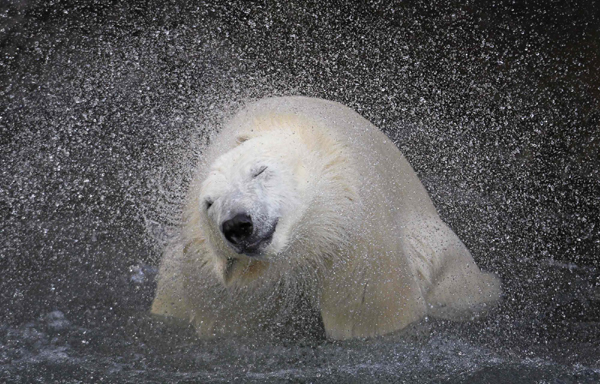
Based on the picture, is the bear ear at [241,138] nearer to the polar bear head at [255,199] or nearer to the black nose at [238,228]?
the polar bear head at [255,199]

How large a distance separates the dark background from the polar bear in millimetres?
→ 706

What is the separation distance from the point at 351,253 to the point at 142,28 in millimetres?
2358

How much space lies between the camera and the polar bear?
2.38 meters

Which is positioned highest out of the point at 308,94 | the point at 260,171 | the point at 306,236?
the point at 308,94

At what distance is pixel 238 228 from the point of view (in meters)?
2.20

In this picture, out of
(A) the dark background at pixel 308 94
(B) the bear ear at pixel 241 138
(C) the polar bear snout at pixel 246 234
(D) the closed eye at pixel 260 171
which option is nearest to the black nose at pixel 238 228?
(C) the polar bear snout at pixel 246 234

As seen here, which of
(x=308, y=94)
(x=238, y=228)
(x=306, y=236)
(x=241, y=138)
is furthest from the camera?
(x=308, y=94)

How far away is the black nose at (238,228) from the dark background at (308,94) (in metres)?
1.59

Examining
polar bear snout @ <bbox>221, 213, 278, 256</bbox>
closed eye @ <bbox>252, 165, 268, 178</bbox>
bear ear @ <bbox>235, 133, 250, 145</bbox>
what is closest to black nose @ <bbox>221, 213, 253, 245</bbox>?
polar bear snout @ <bbox>221, 213, 278, 256</bbox>

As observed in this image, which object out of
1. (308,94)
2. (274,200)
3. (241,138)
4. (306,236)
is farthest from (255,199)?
(308,94)

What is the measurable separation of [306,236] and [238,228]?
0.45 m

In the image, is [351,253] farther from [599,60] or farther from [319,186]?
[599,60]

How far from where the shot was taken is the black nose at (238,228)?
220 centimetres

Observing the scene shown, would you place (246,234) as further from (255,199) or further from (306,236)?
(306,236)
